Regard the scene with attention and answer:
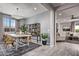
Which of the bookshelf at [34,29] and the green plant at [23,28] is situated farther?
the bookshelf at [34,29]

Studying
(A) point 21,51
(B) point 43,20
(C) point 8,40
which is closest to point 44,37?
(B) point 43,20

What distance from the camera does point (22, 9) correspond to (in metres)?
2.66

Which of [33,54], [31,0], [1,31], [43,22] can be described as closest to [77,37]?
[43,22]

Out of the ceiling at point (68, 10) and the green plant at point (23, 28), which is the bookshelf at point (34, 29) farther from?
the ceiling at point (68, 10)

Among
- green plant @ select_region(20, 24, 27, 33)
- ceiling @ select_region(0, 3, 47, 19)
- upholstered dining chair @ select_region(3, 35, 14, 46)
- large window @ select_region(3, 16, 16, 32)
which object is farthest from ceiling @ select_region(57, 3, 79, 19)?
upholstered dining chair @ select_region(3, 35, 14, 46)

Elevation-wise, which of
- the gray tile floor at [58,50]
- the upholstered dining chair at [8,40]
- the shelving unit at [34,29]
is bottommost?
the gray tile floor at [58,50]

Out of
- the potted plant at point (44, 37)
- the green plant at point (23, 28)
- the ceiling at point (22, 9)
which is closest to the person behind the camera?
the ceiling at point (22, 9)

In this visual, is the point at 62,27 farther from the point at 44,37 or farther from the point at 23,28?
the point at 23,28

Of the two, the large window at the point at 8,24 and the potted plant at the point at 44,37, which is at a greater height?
the large window at the point at 8,24

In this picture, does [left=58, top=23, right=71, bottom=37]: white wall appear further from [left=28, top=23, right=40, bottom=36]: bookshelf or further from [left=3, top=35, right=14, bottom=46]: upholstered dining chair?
[left=3, top=35, right=14, bottom=46]: upholstered dining chair

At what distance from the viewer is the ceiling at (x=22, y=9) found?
253cm

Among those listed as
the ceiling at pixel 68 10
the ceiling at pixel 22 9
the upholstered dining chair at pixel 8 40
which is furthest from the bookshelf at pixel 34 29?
the ceiling at pixel 68 10

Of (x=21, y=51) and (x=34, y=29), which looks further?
(x=34, y=29)

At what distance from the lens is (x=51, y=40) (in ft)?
9.69
